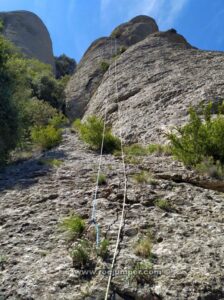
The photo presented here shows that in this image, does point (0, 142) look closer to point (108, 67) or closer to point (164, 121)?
point (164, 121)

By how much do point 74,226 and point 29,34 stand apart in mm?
39549

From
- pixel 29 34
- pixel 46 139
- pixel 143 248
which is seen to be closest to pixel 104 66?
pixel 46 139

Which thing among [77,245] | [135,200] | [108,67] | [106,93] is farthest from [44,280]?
[108,67]

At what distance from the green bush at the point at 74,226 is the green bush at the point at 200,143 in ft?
12.4


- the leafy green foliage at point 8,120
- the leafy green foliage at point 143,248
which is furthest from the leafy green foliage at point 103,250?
the leafy green foliage at point 8,120

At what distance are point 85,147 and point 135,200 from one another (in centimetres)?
542

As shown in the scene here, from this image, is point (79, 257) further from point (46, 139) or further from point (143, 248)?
point (46, 139)

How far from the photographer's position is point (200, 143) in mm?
9320

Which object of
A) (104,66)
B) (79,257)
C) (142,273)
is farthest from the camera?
(104,66)

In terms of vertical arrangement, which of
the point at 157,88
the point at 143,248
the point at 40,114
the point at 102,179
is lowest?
the point at 143,248

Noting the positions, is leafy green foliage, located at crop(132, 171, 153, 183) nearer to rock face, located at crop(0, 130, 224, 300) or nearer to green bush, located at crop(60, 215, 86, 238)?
rock face, located at crop(0, 130, 224, 300)

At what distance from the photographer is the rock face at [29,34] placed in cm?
3972

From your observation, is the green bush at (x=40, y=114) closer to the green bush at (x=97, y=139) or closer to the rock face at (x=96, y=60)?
the rock face at (x=96, y=60)

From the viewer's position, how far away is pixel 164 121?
42.3 feet
